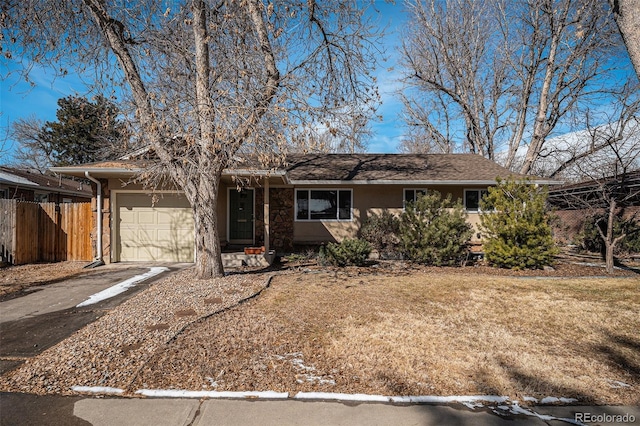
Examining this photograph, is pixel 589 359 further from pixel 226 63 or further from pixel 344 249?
pixel 226 63

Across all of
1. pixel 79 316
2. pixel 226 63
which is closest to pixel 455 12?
pixel 226 63

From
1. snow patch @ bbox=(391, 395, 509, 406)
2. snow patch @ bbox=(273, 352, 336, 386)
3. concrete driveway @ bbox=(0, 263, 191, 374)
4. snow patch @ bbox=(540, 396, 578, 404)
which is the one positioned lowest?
snow patch @ bbox=(540, 396, 578, 404)

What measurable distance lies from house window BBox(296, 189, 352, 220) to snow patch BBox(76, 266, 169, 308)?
17.0ft

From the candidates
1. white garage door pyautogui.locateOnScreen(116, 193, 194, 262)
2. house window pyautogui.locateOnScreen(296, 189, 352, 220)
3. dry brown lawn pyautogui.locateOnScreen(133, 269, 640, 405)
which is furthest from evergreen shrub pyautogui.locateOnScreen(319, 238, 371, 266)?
white garage door pyautogui.locateOnScreen(116, 193, 194, 262)

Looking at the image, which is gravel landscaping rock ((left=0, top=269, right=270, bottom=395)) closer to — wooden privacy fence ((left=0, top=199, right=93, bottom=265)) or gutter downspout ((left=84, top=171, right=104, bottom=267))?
gutter downspout ((left=84, top=171, right=104, bottom=267))

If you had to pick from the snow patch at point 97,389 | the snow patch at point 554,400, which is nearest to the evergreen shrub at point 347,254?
the snow patch at point 554,400

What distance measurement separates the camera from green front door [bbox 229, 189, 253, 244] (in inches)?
485

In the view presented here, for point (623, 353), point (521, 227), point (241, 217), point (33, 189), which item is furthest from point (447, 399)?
point (33, 189)

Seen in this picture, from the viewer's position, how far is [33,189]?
52.8 feet

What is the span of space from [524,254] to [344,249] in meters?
5.01

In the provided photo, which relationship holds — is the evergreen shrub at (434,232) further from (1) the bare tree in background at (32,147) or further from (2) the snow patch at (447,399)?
(1) the bare tree in background at (32,147)

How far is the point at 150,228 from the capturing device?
1027cm

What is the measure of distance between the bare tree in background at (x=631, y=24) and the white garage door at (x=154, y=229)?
9.87m

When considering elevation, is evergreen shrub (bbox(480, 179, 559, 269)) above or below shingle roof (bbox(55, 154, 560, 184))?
below
